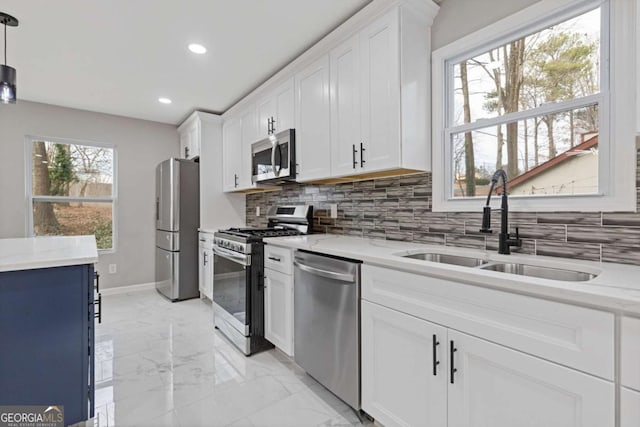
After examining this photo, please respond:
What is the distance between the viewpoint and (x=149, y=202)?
177 inches

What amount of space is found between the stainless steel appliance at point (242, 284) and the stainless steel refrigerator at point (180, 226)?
45.2 inches

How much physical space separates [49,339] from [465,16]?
2786 mm

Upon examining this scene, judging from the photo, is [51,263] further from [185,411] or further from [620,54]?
[620,54]

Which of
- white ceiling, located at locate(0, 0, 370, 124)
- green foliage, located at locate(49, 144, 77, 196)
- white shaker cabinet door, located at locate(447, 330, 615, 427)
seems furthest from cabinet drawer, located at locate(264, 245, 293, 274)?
green foliage, located at locate(49, 144, 77, 196)

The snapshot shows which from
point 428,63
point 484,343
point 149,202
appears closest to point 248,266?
point 484,343

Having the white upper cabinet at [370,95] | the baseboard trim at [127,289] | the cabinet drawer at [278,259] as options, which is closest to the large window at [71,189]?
the baseboard trim at [127,289]

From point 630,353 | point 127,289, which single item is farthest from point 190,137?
point 630,353

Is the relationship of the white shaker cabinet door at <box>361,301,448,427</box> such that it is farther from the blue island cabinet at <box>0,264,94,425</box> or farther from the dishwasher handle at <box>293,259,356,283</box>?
the blue island cabinet at <box>0,264,94,425</box>

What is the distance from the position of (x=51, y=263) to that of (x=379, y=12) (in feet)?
7.28

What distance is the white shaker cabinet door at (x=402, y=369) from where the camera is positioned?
1.29 metres

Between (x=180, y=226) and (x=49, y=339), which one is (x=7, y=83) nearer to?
(x=49, y=339)

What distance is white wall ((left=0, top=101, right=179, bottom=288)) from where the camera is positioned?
362cm

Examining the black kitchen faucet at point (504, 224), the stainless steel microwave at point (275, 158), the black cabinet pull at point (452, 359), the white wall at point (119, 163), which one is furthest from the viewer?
the white wall at point (119, 163)

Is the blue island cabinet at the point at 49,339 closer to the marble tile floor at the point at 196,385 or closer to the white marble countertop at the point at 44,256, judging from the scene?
the white marble countertop at the point at 44,256
